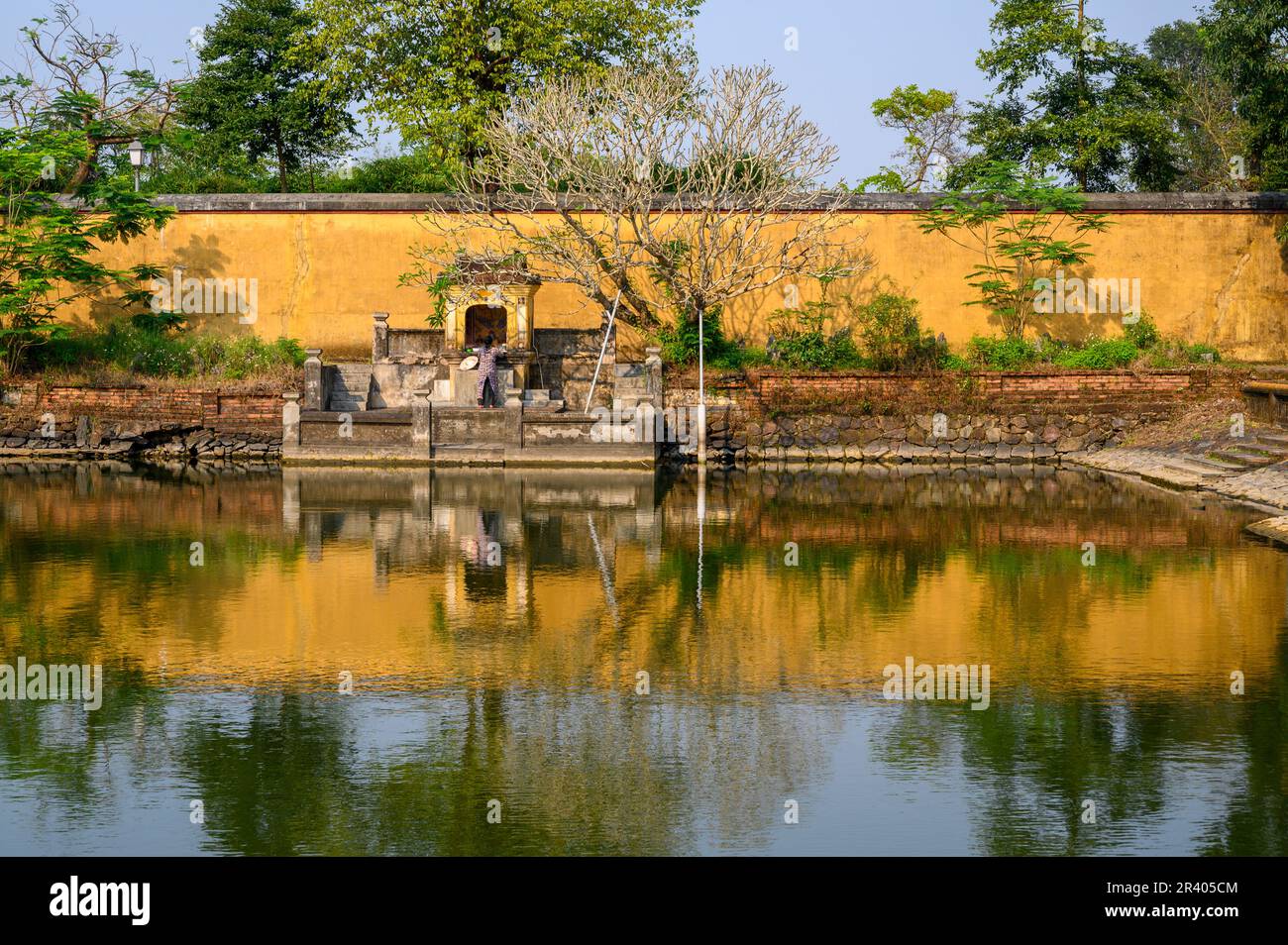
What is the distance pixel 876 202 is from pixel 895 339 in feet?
10.7

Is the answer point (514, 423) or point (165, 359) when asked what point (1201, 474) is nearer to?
point (514, 423)

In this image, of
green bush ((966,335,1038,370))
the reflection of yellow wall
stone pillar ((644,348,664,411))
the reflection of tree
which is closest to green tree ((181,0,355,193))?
stone pillar ((644,348,664,411))

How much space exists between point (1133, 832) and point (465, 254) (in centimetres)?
2221

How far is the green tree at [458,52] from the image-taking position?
99.0 ft

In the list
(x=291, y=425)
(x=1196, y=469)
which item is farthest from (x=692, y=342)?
(x=1196, y=469)

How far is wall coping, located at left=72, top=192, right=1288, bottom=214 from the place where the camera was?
30141mm

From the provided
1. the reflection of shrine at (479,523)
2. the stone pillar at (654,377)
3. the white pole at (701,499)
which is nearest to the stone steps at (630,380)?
the stone pillar at (654,377)

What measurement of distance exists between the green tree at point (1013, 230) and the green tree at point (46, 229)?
16290mm

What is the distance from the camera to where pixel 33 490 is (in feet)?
66.6

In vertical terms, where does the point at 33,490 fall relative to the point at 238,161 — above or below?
below

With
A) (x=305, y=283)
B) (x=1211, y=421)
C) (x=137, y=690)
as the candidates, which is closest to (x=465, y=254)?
(x=305, y=283)

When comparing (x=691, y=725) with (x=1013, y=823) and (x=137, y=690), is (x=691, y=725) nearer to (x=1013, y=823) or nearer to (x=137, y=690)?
(x=1013, y=823)

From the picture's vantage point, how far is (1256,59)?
26.7m
